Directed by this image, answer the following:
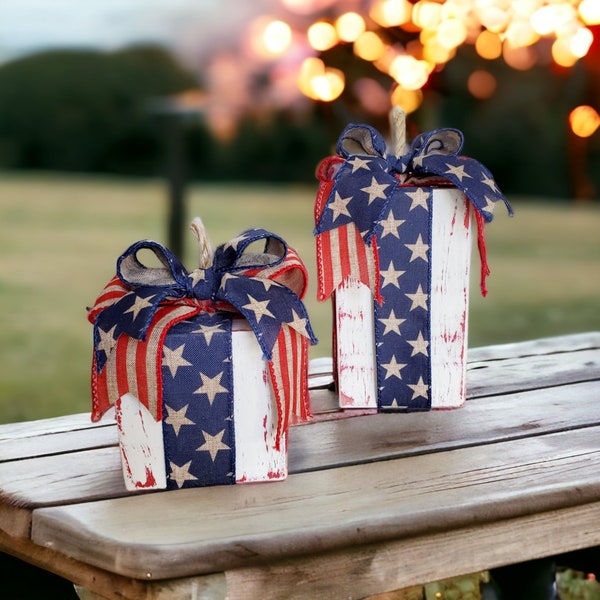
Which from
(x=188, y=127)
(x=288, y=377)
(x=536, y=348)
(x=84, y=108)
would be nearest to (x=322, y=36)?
(x=536, y=348)

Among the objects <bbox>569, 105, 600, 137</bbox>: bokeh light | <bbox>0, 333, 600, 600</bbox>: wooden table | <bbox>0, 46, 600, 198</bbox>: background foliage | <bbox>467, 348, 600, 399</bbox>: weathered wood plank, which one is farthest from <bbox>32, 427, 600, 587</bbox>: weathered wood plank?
<bbox>0, 46, 600, 198</bbox>: background foliage

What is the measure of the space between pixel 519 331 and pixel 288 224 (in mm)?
1956

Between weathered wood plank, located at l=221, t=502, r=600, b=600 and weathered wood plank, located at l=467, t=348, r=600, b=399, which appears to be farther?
weathered wood plank, located at l=467, t=348, r=600, b=399

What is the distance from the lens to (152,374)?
90 centimetres

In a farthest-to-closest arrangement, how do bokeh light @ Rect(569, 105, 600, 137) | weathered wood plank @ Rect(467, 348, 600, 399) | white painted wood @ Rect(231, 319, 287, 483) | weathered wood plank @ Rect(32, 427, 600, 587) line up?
bokeh light @ Rect(569, 105, 600, 137), weathered wood plank @ Rect(467, 348, 600, 399), white painted wood @ Rect(231, 319, 287, 483), weathered wood plank @ Rect(32, 427, 600, 587)

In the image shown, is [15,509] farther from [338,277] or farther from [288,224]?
[288,224]

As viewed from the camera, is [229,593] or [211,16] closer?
[229,593]

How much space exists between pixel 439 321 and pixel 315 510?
0.35m

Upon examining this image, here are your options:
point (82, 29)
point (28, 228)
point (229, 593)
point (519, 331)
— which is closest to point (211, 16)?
point (82, 29)

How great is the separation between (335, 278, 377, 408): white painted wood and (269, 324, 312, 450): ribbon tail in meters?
0.17

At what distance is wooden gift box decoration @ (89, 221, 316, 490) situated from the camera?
91 cm

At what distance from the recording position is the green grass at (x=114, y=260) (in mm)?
3477

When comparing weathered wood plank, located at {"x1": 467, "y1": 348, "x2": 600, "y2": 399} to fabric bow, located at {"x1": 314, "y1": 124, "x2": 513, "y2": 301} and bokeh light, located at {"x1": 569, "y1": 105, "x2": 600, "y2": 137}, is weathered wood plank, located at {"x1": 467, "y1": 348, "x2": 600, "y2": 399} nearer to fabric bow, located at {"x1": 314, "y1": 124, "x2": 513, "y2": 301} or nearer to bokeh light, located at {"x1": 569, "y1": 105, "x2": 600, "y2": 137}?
fabric bow, located at {"x1": 314, "y1": 124, "x2": 513, "y2": 301}

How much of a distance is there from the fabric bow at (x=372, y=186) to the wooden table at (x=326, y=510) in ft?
0.61
